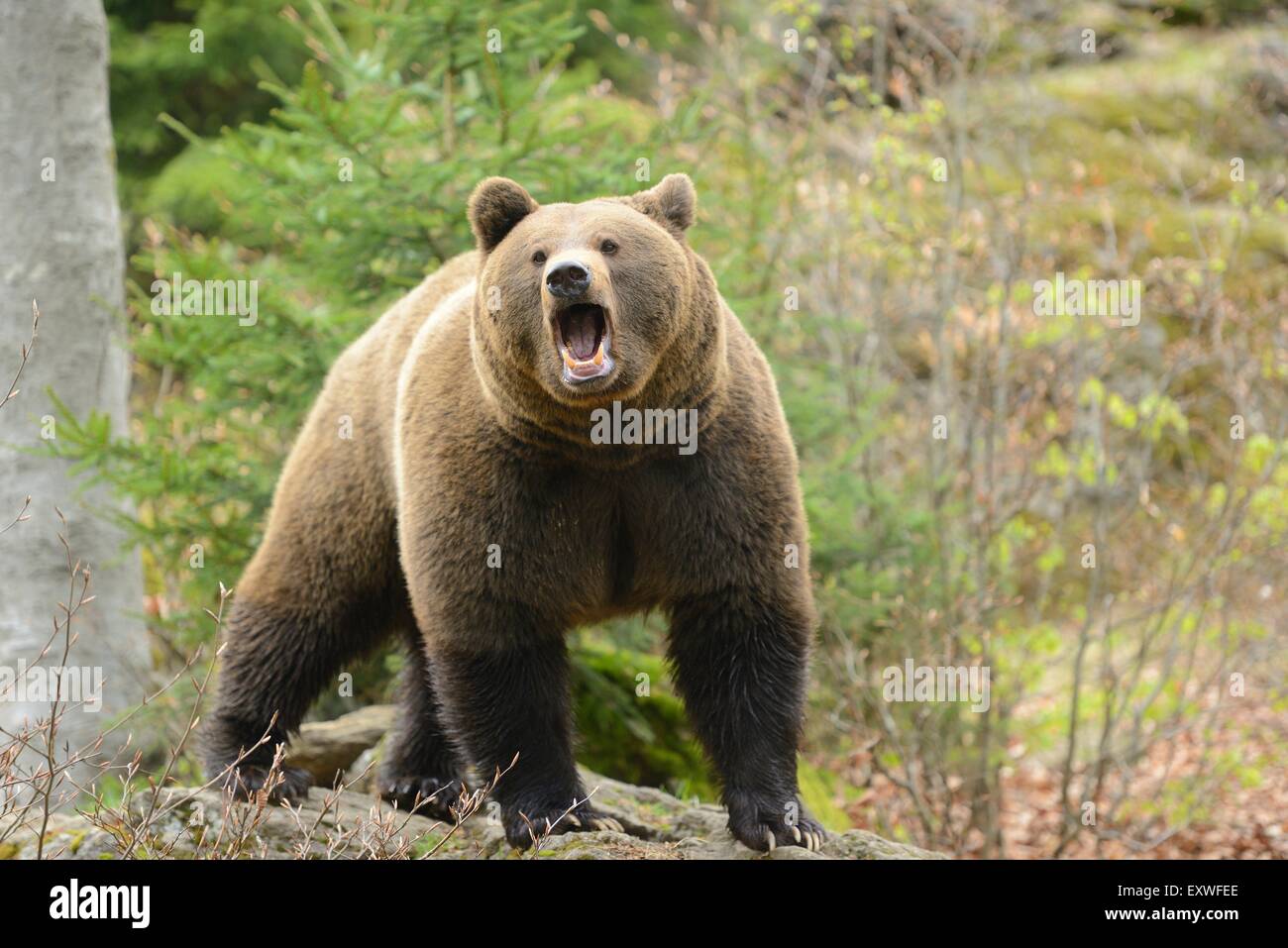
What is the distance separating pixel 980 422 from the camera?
9.39 meters

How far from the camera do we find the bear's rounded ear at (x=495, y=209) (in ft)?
14.9

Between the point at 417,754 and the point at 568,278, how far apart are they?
2.85 meters

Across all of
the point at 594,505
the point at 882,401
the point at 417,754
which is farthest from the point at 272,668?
the point at 882,401

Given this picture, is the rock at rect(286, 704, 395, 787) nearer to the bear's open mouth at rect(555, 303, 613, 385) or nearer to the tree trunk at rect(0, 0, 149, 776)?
the tree trunk at rect(0, 0, 149, 776)

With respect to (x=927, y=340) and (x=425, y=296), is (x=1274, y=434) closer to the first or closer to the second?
(x=927, y=340)

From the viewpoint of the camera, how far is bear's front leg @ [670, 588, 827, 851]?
4738mm

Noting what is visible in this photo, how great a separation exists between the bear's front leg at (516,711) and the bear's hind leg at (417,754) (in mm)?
1113

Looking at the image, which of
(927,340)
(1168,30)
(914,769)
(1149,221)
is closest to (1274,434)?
(1149,221)

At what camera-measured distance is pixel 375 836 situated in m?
4.04

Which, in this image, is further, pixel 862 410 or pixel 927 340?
pixel 927 340

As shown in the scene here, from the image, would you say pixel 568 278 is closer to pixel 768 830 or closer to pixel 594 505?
pixel 594 505

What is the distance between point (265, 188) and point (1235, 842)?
758 centimetres

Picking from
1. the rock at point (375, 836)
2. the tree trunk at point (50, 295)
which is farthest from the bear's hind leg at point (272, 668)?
the tree trunk at point (50, 295)

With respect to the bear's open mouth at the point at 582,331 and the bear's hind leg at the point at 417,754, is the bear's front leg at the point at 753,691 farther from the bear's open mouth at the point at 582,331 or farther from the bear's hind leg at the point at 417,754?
the bear's hind leg at the point at 417,754
